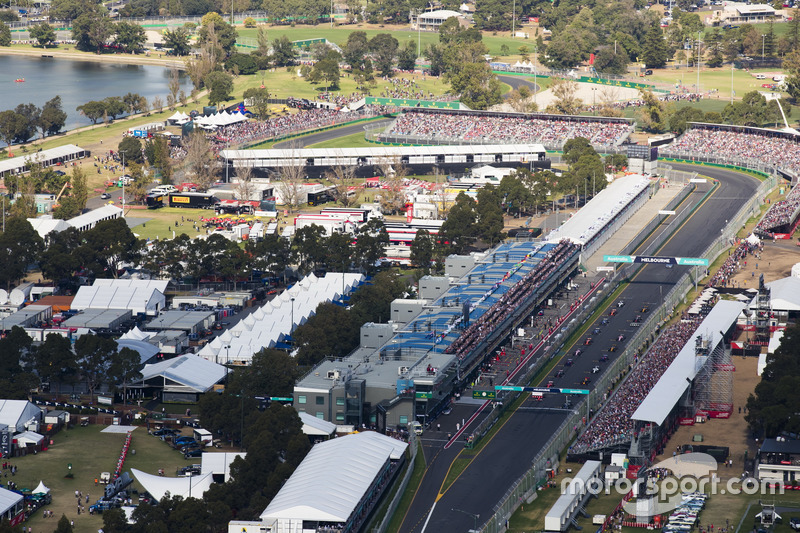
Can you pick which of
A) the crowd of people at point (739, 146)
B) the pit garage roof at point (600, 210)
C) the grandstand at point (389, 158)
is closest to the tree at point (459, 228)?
the pit garage roof at point (600, 210)

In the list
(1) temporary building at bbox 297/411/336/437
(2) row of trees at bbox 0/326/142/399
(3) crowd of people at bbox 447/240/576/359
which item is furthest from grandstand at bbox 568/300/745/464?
(2) row of trees at bbox 0/326/142/399

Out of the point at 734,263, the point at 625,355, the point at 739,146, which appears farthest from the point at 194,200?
the point at 739,146

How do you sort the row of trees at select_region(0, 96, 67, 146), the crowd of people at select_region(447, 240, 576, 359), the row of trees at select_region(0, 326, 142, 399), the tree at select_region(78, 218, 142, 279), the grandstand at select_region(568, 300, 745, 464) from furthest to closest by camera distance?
the row of trees at select_region(0, 96, 67, 146) → the tree at select_region(78, 218, 142, 279) → the crowd of people at select_region(447, 240, 576, 359) → the row of trees at select_region(0, 326, 142, 399) → the grandstand at select_region(568, 300, 745, 464)

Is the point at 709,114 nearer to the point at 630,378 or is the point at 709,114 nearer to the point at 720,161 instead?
the point at 720,161

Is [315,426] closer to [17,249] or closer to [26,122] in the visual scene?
[17,249]

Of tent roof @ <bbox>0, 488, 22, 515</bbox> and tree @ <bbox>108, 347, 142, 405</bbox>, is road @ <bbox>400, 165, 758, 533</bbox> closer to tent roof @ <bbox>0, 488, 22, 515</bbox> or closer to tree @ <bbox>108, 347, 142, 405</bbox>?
tent roof @ <bbox>0, 488, 22, 515</bbox>

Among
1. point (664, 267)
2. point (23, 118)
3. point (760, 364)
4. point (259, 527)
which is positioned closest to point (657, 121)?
point (664, 267)
